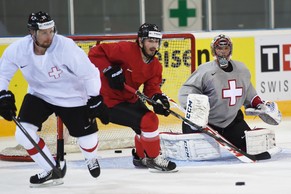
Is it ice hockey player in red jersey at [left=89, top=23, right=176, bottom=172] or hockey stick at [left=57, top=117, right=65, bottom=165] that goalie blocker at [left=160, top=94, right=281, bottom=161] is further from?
hockey stick at [left=57, top=117, right=65, bottom=165]

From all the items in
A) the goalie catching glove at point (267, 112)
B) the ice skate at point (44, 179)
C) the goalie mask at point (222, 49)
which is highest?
the goalie mask at point (222, 49)

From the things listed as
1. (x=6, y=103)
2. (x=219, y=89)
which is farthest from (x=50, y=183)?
(x=219, y=89)

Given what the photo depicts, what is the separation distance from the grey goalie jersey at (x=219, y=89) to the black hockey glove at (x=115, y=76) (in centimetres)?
68

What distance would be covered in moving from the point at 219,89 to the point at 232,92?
99mm

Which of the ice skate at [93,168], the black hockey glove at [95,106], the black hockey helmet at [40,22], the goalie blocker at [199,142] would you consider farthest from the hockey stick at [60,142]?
the black hockey helmet at [40,22]

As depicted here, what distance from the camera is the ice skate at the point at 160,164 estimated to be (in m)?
5.83

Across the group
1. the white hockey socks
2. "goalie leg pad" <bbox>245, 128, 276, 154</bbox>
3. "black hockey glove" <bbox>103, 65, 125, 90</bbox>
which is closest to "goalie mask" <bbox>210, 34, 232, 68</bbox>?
the white hockey socks

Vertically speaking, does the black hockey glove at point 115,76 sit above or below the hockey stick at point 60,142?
above

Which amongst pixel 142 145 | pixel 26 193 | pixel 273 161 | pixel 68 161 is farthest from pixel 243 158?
pixel 26 193

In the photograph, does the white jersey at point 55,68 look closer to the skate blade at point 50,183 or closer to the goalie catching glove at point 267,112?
the skate blade at point 50,183

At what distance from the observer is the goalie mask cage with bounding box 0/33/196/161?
6926 mm

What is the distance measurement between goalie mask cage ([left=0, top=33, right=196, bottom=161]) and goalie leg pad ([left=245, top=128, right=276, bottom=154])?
3.28ft

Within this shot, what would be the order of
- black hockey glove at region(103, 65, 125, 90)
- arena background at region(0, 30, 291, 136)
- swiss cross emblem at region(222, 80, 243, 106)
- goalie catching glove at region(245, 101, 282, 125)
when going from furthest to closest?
1. arena background at region(0, 30, 291, 136)
2. goalie catching glove at region(245, 101, 282, 125)
3. swiss cross emblem at region(222, 80, 243, 106)
4. black hockey glove at region(103, 65, 125, 90)

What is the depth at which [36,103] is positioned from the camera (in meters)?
5.28
